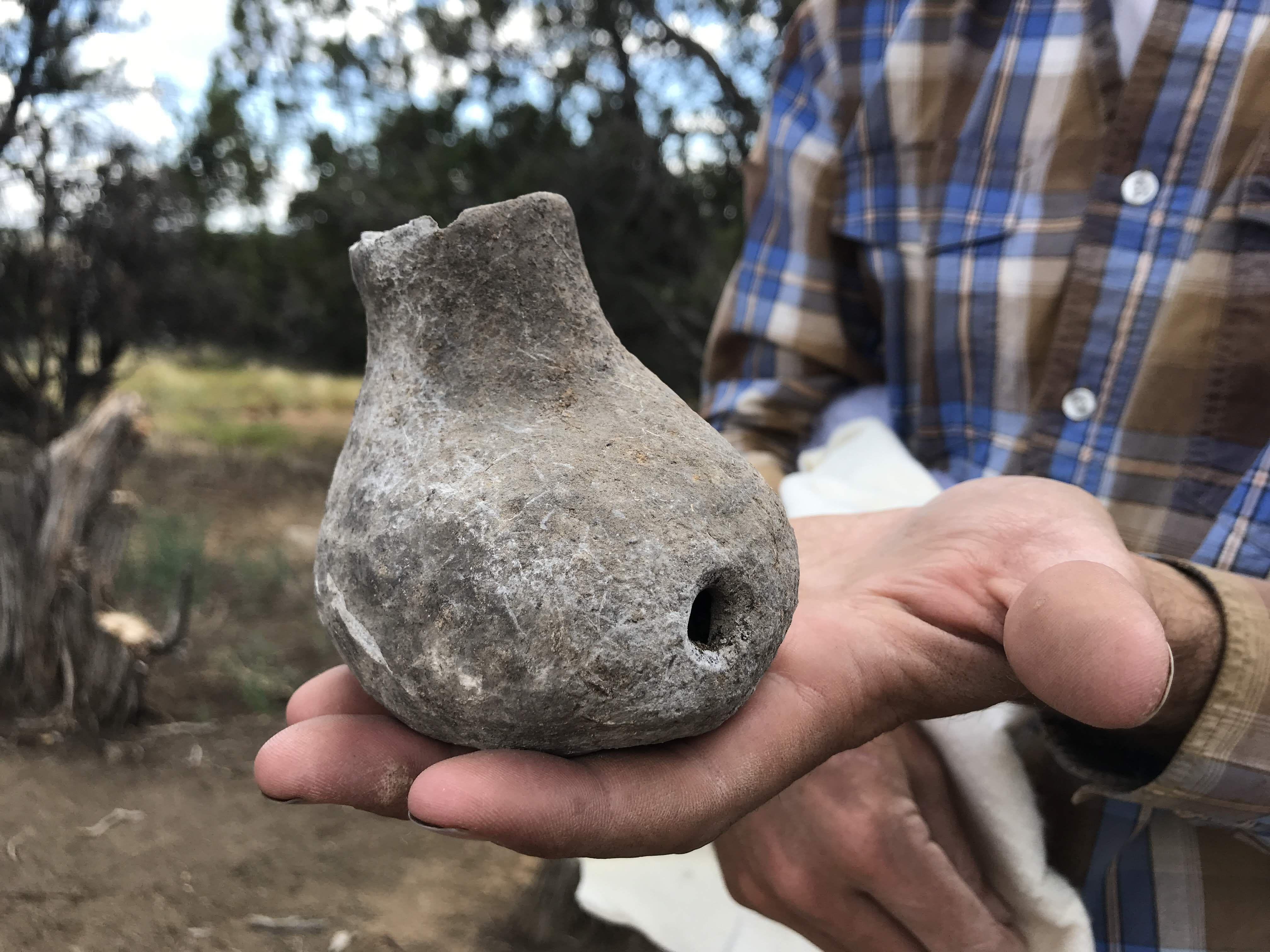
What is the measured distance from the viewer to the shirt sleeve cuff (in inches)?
60.6

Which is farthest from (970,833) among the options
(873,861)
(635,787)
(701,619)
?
(635,787)

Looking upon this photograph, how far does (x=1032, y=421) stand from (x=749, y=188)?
1192 millimetres

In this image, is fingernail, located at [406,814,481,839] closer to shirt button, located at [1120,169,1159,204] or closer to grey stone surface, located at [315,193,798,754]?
grey stone surface, located at [315,193,798,754]

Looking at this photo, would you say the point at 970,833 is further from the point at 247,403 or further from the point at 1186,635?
the point at 247,403

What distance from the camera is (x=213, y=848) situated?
3.25 m

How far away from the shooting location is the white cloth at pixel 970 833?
1.74 metres

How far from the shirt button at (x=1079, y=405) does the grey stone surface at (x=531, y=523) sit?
95cm

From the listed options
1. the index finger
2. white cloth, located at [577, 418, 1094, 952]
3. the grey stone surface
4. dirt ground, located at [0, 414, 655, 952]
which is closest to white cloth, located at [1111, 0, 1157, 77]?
white cloth, located at [577, 418, 1094, 952]

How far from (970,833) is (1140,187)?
1.38 metres

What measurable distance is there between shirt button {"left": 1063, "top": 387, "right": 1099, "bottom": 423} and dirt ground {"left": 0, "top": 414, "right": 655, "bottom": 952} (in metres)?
2.42

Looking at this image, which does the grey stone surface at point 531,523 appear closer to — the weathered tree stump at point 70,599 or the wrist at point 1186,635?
the wrist at point 1186,635

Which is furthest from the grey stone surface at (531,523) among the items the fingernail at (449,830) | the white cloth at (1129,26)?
the white cloth at (1129,26)

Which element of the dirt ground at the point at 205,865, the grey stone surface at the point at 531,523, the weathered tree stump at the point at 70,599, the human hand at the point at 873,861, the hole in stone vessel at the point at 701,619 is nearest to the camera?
the grey stone surface at the point at 531,523

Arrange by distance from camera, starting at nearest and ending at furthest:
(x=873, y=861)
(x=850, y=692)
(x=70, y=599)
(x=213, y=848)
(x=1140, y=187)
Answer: (x=850, y=692) → (x=873, y=861) → (x=1140, y=187) → (x=213, y=848) → (x=70, y=599)
